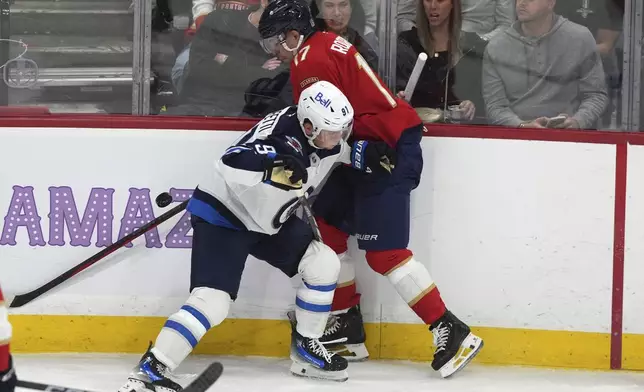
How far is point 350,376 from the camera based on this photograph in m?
3.37

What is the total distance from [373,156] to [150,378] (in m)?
0.96

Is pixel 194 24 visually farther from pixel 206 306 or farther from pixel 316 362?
pixel 316 362

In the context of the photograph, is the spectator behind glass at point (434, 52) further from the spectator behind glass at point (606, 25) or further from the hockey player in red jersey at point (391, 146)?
the spectator behind glass at point (606, 25)

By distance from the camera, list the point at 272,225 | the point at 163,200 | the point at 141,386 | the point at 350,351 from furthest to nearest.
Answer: the point at 350,351
the point at 163,200
the point at 272,225
the point at 141,386

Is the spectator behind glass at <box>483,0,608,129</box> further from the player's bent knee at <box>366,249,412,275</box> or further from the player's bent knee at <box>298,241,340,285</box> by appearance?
the player's bent knee at <box>298,241,340,285</box>

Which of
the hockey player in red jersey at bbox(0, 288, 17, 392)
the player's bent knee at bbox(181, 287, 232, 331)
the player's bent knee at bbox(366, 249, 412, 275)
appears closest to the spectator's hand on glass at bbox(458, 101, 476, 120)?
the player's bent knee at bbox(366, 249, 412, 275)

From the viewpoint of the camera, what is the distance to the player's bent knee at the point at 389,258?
336 centimetres

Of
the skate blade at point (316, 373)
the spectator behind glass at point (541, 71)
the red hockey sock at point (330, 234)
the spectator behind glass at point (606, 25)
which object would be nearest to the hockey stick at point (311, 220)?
the red hockey sock at point (330, 234)

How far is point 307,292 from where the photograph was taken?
3.26 meters

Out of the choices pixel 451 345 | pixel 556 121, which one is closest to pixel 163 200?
pixel 451 345

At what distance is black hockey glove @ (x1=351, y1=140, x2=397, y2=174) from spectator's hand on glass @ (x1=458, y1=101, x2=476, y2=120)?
427 millimetres

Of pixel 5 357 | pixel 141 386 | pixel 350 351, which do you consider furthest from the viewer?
pixel 350 351

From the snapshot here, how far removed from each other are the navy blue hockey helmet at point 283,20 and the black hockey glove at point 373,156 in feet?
1.35

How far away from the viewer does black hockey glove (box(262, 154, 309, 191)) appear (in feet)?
9.85
